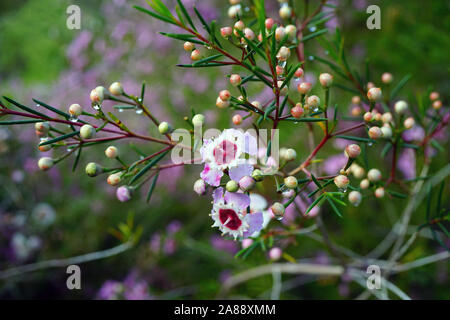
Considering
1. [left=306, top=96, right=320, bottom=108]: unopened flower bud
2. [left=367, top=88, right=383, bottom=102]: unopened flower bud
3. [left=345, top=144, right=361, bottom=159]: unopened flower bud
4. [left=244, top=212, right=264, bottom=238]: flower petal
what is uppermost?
[left=367, top=88, right=383, bottom=102]: unopened flower bud

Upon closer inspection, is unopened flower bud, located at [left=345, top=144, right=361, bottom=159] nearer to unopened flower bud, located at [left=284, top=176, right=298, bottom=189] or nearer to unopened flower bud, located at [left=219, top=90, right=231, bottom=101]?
unopened flower bud, located at [left=284, top=176, right=298, bottom=189]

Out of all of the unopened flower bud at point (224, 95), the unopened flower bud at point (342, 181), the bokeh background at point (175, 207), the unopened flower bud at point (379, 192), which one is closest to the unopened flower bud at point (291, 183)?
the unopened flower bud at point (342, 181)

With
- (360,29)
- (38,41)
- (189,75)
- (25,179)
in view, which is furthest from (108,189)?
(38,41)

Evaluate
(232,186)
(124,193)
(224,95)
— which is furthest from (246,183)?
(124,193)

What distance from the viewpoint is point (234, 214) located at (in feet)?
2.31

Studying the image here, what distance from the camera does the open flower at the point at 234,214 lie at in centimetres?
69

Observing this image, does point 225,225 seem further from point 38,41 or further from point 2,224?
point 38,41

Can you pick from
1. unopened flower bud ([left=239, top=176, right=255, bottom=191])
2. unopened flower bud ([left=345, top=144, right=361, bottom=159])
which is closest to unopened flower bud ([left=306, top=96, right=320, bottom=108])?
unopened flower bud ([left=345, top=144, right=361, bottom=159])

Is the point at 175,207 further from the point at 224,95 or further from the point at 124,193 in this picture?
the point at 224,95

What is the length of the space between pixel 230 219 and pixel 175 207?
176 centimetres

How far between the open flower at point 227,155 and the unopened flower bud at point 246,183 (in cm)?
2

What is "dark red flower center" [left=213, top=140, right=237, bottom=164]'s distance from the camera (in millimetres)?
677

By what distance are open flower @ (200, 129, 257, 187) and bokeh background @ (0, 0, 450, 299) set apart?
1.10m
